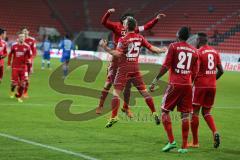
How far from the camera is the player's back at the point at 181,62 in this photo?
10.8 m

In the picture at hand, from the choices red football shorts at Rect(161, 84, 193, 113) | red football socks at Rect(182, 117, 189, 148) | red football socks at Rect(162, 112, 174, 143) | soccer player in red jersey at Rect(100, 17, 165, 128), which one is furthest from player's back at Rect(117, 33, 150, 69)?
red football socks at Rect(182, 117, 189, 148)

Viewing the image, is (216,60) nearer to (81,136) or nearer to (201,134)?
(201,134)

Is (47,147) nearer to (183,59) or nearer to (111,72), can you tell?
(183,59)

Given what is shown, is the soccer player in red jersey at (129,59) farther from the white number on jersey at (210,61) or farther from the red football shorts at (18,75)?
the red football shorts at (18,75)

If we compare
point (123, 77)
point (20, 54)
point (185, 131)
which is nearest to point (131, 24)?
point (123, 77)

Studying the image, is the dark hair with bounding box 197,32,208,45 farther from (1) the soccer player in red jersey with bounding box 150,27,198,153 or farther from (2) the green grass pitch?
(2) the green grass pitch

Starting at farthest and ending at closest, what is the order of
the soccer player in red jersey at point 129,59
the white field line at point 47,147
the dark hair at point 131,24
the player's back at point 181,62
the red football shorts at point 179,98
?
the soccer player in red jersey at point 129,59, the dark hair at point 131,24, the red football shorts at point 179,98, the player's back at point 181,62, the white field line at point 47,147

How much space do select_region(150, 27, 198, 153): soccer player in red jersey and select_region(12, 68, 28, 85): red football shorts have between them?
396 inches

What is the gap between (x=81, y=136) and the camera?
40.7 ft

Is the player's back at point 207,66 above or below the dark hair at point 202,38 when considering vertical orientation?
below

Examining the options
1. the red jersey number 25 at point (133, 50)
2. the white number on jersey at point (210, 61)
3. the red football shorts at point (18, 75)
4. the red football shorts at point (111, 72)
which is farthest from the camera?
the red football shorts at point (18, 75)

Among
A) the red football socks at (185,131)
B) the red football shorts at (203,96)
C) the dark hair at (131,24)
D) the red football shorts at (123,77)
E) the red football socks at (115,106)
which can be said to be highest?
the dark hair at (131,24)

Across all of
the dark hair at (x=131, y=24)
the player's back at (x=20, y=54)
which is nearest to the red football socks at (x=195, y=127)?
the dark hair at (x=131, y=24)

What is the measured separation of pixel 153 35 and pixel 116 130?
137ft
